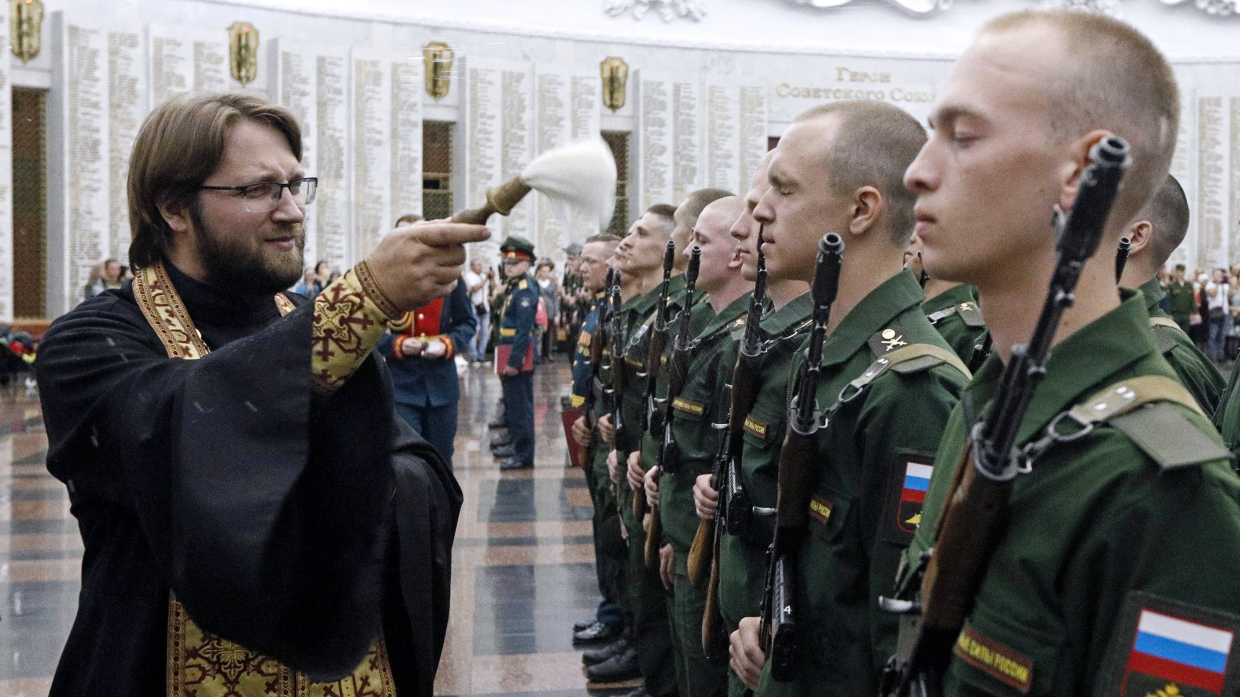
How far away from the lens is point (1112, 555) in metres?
1.10

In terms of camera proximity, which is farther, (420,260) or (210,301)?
(210,301)

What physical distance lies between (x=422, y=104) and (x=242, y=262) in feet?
55.6

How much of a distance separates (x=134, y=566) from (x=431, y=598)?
0.49 meters

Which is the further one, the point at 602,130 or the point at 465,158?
the point at 602,130

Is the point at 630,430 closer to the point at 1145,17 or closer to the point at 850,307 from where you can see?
the point at 850,307

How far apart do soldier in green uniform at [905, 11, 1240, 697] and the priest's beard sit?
1.17m

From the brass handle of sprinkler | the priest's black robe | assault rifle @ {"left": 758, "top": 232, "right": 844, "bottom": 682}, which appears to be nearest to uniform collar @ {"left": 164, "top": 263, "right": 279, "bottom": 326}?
the priest's black robe

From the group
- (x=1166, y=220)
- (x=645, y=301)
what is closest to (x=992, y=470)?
(x=1166, y=220)

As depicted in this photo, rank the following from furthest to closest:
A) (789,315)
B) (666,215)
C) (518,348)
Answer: (518,348) < (666,215) < (789,315)

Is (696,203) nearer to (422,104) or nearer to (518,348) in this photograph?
(518,348)

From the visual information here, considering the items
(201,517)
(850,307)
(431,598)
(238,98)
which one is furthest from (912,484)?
(238,98)

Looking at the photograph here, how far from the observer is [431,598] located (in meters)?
2.06

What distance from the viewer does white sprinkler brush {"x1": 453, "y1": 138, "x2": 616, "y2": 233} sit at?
155cm

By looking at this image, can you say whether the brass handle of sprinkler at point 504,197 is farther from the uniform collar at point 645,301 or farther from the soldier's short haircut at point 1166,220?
the uniform collar at point 645,301
